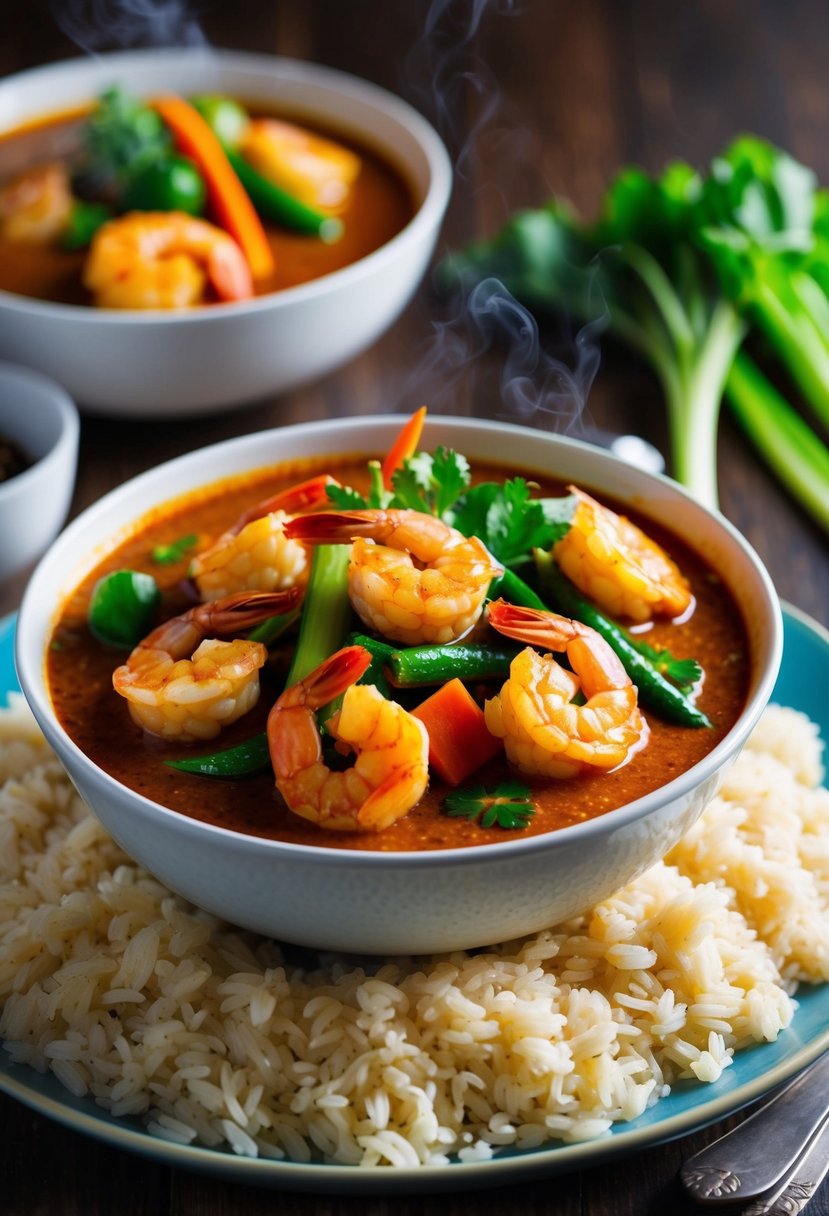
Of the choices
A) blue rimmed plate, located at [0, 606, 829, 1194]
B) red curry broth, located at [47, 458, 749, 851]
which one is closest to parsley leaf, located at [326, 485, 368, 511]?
red curry broth, located at [47, 458, 749, 851]

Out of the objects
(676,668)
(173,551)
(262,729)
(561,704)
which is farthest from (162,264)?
(561,704)

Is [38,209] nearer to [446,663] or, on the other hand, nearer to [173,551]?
[173,551]

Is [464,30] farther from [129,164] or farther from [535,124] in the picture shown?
[129,164]

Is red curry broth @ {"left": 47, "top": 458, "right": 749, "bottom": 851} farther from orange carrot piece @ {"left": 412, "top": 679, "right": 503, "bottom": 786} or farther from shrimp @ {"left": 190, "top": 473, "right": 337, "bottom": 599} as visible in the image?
shrimp @ {"left": 190, "top": 473, "right": 337, "bottom": 599}

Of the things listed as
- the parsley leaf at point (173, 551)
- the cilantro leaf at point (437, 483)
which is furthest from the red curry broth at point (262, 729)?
the cilantro leaf at point (437, 483)

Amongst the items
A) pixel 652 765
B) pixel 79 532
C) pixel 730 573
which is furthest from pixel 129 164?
pixel 652 765
